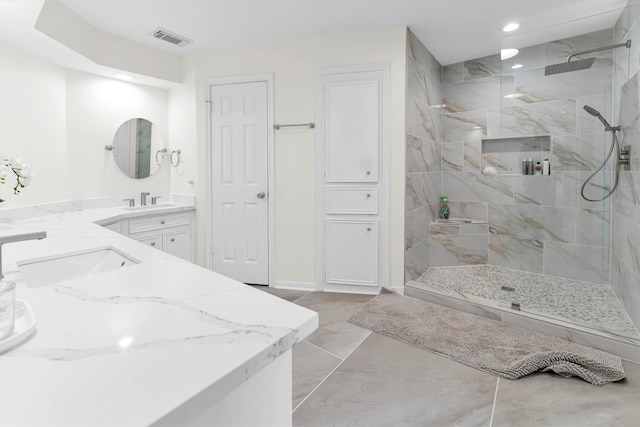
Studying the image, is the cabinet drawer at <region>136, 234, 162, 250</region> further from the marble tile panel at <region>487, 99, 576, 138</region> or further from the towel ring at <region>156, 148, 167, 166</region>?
the marble tile panel at <region>487, 99, 576, 138</region>

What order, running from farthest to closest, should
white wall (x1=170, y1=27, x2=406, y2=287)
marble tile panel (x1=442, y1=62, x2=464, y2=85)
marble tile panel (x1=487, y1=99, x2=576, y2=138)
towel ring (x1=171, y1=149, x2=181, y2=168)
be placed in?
marble tile panel (x1=442, y1=62, x2=464, y2=85)
towel ring (x1=171, y1=149, x2=181, y2=168)
white wall (x1=170, y1=27, x2=406, y2=287)
marble tile panel (x1=487, y1=99, x2=576, y2=138)

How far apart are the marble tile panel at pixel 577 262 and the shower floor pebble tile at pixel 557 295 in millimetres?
53

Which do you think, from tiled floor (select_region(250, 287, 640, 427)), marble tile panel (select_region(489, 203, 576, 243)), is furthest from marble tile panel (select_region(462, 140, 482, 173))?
tiled floor (select_region(250, 287, 640, 427))

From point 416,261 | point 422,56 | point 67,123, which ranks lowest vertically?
point 416,261

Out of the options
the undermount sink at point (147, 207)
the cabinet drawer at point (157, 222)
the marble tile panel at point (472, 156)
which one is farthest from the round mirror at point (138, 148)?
the marble tile panel at point (472, 156)

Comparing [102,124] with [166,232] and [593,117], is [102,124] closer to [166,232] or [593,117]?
[166,232]

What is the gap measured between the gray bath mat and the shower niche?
152 centimetres

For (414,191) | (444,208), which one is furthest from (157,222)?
(444,208)

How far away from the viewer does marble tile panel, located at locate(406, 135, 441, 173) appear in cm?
358

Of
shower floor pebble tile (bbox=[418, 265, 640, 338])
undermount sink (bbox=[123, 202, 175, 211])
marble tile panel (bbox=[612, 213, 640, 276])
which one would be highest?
undermount sink (bbox=[123, 202, 175, 211])

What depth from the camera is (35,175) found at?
3.25m

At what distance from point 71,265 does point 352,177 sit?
245cm

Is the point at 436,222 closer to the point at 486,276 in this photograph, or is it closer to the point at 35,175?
the point at 486,276

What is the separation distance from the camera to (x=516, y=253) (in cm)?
357
